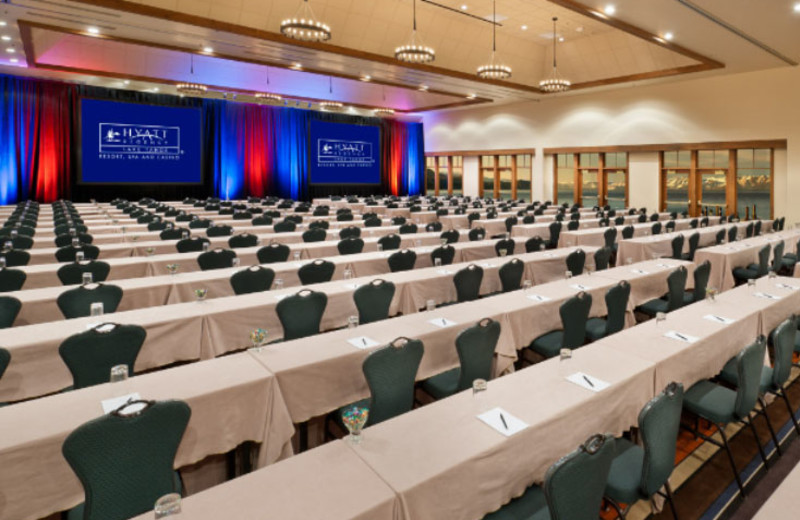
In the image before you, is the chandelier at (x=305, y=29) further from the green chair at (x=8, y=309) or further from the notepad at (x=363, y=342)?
the notepad at (x=363, y=342)

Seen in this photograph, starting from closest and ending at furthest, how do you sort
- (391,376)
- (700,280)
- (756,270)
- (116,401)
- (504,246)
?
(116,401)
(391,376)
(700,280)
(756,270)
(504,246)

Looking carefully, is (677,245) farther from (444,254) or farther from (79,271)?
(79,271)

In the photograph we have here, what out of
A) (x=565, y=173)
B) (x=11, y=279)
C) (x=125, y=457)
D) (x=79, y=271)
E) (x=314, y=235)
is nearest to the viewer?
(x=125, y=457)

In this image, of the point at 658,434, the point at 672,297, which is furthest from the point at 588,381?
the point at 672,297

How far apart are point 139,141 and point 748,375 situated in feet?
72.4

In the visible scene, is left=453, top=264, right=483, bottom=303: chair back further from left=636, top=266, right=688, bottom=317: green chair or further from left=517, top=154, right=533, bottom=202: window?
left=517, top=154, right=533, bottom=202: window

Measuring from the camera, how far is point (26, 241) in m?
8.38

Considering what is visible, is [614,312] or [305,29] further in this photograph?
[305,29]

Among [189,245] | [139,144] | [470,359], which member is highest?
[139,144]

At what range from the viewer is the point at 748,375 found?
10.9 feet

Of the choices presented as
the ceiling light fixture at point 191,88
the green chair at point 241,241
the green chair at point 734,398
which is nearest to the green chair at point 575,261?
the green chair at point 734,398

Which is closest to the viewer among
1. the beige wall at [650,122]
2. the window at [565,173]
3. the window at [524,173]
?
the beige wall at [650,122]

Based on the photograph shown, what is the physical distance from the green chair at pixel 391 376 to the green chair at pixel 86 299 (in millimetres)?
3176

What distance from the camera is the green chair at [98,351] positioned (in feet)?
11.2
